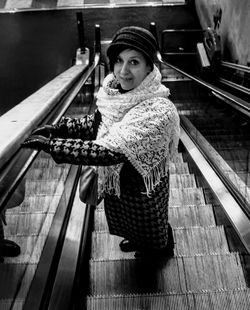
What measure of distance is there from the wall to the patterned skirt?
4406 millimetres

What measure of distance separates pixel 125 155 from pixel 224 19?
6812 millimetres

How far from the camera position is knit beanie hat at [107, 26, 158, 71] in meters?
1.65

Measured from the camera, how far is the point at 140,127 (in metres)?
1.61

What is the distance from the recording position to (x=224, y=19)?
7.48 m

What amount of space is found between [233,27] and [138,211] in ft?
19.2

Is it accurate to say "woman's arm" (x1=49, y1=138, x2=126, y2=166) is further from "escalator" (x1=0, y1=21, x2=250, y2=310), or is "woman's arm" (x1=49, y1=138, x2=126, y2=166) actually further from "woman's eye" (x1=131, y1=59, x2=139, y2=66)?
"woman's eye" (x1=131, y1=59, x2=139, y2=66)

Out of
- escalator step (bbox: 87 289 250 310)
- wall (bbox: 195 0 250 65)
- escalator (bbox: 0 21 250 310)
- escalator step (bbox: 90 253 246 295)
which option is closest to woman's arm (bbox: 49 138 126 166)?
escalator (bbox: 0 21 250 310)

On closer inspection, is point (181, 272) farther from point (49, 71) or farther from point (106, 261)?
point (49, 71)

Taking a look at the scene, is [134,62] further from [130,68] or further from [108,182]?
[108,182]

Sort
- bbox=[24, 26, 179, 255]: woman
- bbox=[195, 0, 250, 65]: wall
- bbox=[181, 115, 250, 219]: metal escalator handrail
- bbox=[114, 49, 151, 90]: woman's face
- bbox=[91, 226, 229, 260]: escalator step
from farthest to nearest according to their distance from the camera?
bbox=[195, 0, 250, 65]: wall, bbox=[91, 226, 229, 260]: escalator step, bbox=[181, 115, 250, 219]: metal escalator handrail, bbox=[114, 49, 151, 90]: woman's face, bbox=[24, 26, 179, 255]: woman

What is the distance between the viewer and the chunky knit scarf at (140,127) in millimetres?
1604

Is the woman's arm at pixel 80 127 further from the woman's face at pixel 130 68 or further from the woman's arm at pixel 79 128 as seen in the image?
the woman's face at pixel 130 68

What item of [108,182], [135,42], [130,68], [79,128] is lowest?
[108,182]

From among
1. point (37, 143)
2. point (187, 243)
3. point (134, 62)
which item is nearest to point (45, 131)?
point (37, 143)
